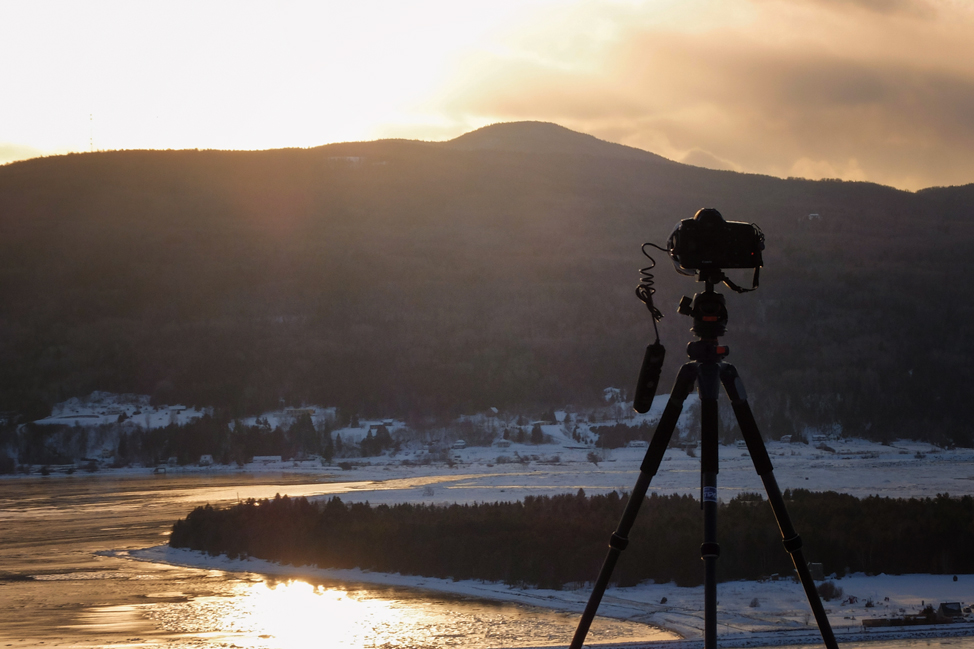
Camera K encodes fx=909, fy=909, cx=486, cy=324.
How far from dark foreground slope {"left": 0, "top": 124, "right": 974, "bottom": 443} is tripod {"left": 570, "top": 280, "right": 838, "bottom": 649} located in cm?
4629

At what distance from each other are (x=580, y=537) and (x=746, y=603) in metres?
4.40

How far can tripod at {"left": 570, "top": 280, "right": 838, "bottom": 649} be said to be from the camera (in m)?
3.95

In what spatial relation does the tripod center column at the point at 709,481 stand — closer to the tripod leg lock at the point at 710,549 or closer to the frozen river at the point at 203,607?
the tripod leg lock at the point at 710,549

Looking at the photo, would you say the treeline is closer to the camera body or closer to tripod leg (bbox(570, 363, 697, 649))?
tripod leg (bbox(570, 363, 697, 649))

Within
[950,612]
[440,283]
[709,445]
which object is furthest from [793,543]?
[440,283]

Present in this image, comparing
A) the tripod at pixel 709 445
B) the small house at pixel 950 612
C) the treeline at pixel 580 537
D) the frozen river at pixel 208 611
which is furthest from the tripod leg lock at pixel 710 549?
the treeline at pixel 580 537

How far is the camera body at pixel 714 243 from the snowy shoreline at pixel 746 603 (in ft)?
16.4

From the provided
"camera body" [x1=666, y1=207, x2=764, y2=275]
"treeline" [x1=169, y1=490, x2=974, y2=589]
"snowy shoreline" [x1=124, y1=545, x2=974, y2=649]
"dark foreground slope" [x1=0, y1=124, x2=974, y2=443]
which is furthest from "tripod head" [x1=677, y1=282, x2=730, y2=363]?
"dark foreground slope" [x1=0, y1=124, x2=974, y2=443]

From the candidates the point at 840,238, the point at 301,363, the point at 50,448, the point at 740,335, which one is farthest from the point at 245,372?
the point at 840,238

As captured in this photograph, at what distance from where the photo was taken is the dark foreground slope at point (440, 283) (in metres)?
69.9

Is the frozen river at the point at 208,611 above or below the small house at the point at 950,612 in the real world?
below

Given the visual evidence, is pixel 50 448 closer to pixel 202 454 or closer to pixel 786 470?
pixel 202 454

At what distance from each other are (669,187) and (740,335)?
68.8 metres

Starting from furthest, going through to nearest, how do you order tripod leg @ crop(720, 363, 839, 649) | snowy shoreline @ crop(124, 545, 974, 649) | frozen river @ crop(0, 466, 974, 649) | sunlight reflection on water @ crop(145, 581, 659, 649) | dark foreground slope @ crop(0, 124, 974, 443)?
dark foreground slope @ crop(0, 124, 974, 443), frozen river @ crop(0, 466, 974, 649), sunlight reflection on water @ crop(145, 581, 659, 649), snowy shoreline @ crop(124, 545, 974, 649), tripod leg @ crop(720, 363, 839, 649)
